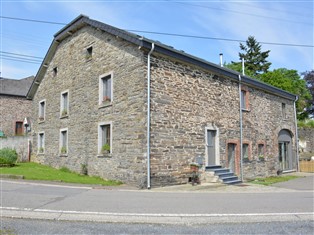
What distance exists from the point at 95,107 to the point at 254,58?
43.2 meters

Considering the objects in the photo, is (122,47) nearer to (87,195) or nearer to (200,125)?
(200,125)

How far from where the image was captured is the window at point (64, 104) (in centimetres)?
1805

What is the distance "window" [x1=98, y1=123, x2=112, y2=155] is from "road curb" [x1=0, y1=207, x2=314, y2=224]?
694 centimetres

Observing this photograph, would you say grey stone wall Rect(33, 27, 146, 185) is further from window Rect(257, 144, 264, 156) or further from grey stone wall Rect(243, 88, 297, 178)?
window Rect(257, 144, 264, 156)

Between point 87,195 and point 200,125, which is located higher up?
point 200,125

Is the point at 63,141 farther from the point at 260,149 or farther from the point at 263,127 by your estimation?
the point at 263,127

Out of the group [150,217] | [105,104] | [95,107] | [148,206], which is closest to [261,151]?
[105,104]

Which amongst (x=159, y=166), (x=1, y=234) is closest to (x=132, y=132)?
(x=159, y=166)

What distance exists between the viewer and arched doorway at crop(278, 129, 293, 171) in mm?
21703

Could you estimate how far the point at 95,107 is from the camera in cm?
1507

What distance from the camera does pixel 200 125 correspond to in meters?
14.4

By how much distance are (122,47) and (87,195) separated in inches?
274

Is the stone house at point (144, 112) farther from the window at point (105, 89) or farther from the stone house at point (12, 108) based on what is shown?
the stone house at point (12, 108)

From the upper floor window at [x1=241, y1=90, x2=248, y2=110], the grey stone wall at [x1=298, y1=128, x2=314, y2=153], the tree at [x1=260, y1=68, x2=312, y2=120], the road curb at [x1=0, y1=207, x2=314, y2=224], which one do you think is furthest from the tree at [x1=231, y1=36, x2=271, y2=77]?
the road curb at [x1=0, y1=207, x2=314, y2=224]
